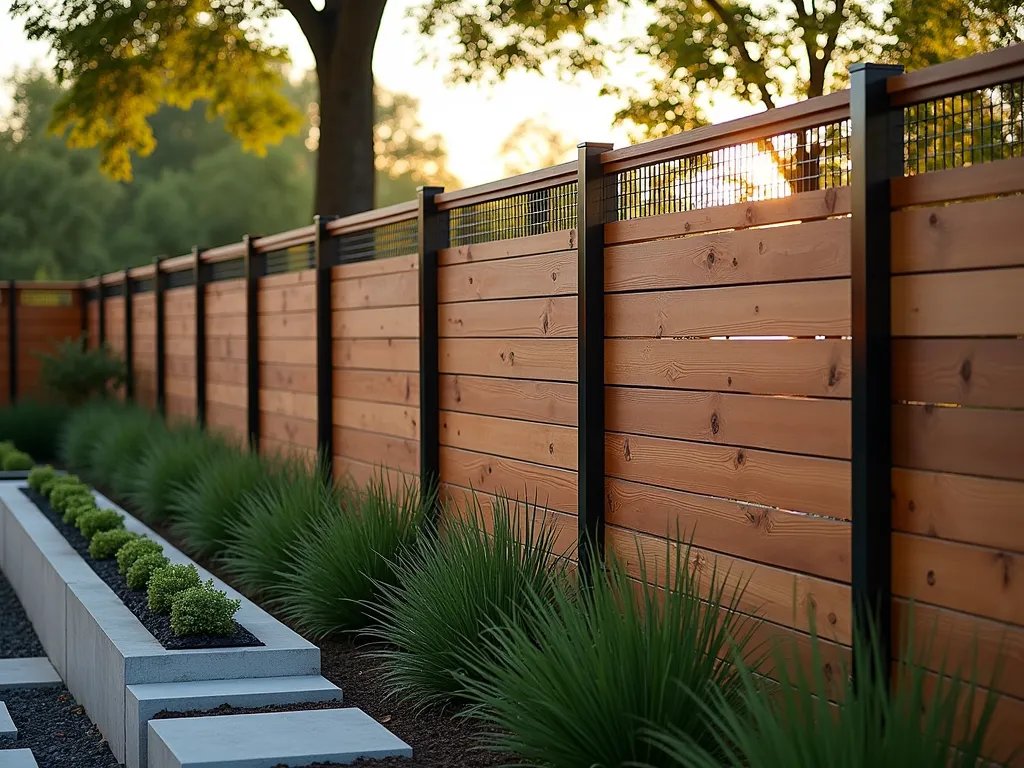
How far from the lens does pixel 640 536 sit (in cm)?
434

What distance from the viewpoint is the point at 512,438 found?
5.37m

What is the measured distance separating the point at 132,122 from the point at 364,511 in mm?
11818

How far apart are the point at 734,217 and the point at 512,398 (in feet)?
5.80

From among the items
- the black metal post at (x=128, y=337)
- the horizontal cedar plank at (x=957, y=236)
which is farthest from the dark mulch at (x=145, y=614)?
the black metal post at (x=128, y=337)

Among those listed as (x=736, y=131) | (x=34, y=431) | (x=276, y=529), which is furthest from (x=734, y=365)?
(x=34, y=431)

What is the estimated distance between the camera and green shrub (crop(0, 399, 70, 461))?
44.2ft

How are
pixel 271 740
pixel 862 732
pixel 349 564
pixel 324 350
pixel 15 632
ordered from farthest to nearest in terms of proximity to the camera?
1. pixel 324 350
2. pixel 15 632
3. pixel 349 564
4. pixel 271 740
5. pixel 862 732

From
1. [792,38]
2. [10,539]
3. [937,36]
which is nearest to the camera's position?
[10,539]

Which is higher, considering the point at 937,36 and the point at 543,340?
the point at 937,36

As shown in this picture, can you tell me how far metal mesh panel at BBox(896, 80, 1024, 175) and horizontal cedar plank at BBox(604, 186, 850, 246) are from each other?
23 cm

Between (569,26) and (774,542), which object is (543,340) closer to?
(774,542)

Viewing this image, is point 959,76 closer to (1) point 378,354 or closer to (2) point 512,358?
(2) point 512,358

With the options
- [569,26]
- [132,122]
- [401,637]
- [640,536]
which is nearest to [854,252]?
[640,536]

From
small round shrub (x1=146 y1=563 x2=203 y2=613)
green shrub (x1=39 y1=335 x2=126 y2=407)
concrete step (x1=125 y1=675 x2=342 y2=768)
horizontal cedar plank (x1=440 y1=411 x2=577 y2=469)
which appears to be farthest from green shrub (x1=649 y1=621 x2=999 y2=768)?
green shrub (x1=39 y1=335 x2=126 y2=407)
